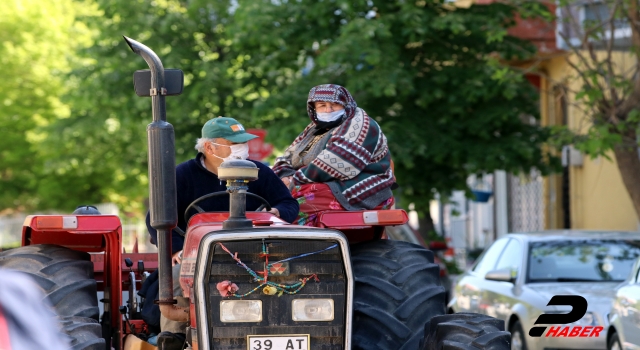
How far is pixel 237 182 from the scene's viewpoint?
615 centimetres

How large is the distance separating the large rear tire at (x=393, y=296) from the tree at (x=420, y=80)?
1035 cm

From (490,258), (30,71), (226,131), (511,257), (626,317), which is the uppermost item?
(30,71)

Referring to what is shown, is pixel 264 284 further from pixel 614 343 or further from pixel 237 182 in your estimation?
pixel 614 343

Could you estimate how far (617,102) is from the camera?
14859 mm

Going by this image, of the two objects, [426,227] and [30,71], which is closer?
[426,227]

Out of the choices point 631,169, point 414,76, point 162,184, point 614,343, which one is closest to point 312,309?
point 162,184

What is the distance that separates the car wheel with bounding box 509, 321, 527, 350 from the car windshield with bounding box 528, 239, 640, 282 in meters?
0.50

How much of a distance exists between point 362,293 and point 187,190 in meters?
1.35

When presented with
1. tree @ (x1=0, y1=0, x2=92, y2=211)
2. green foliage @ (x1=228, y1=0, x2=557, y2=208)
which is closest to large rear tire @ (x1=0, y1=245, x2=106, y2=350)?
green foliage @ (x1=228, y1=0, x2=557, y2=208)

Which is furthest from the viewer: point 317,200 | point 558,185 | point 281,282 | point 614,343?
point 558,185

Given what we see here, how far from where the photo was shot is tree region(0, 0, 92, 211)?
38.0m

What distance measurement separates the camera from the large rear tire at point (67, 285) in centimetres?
644

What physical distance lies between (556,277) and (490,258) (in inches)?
71.9

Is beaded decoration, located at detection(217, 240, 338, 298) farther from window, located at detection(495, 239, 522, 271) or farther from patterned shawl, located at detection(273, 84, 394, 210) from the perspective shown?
window, located at detection(495, 239, 522, 271)
